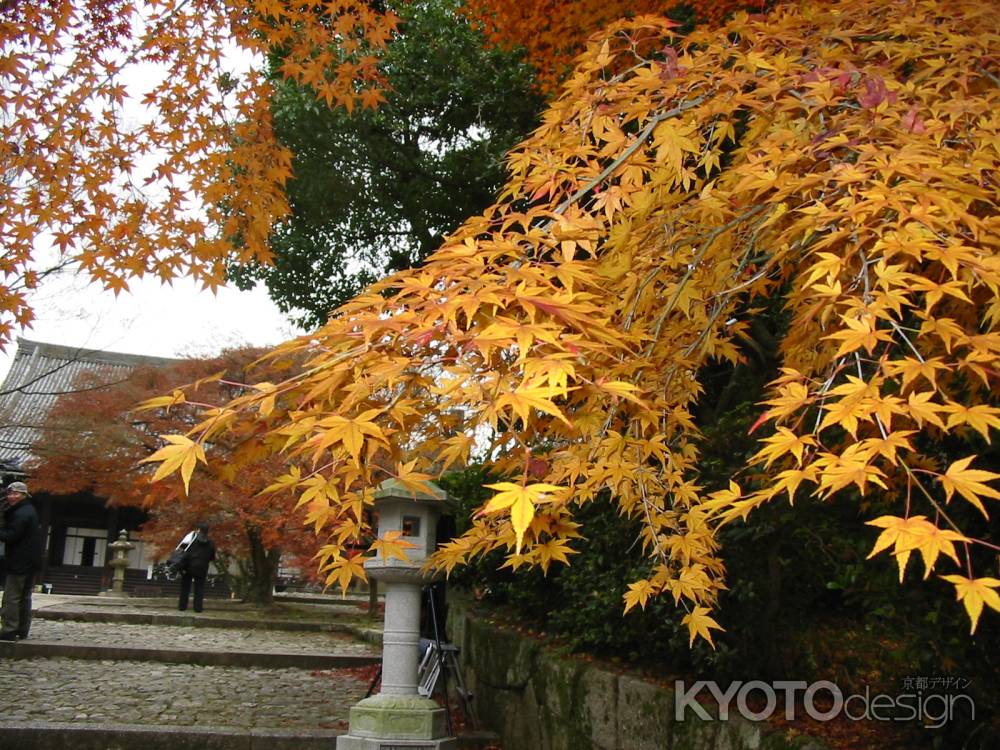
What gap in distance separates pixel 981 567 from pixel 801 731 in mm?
986

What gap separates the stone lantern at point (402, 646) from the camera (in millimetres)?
4770

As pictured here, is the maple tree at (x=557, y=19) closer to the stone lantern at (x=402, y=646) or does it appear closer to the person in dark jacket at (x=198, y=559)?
the stone lantern at (x=402, y=646)

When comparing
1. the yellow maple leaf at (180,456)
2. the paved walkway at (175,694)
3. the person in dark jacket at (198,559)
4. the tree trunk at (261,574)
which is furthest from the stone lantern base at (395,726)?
the tree trunk at (261,574)

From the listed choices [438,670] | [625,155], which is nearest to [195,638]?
[438,670]

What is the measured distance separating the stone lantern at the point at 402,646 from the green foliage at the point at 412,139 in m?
5.13

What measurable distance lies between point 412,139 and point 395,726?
24.7ft

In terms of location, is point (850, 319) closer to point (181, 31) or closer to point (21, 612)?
point (181, 31)

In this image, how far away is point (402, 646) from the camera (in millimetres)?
5129

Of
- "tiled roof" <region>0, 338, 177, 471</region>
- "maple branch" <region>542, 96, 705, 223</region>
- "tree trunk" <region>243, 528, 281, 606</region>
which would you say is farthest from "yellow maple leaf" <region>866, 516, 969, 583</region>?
"tiled roof" <region>0, 338, 177, 471</region>

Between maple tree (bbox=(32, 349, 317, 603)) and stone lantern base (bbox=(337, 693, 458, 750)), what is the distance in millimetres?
8475

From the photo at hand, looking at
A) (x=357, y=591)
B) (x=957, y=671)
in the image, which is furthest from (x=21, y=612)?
(x=357, y=591)

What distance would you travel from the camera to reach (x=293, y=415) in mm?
2064

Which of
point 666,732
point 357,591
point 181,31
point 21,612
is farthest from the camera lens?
point 357,591

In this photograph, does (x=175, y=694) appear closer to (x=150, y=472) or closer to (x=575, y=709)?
(x=575, y=709)
